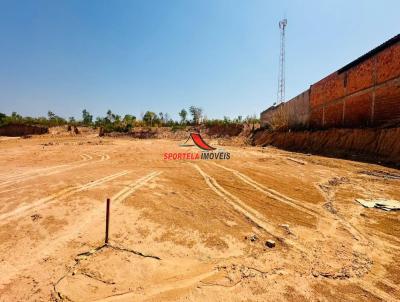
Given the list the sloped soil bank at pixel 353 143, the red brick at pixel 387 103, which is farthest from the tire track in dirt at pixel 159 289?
the red brick at pixel 387 103

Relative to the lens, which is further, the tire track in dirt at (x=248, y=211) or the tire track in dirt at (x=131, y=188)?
the tire track in dirt at (x=131, y=188)

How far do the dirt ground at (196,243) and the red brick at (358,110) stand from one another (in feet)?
22.8

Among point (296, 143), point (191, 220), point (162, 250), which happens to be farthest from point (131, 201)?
point (296, 143)

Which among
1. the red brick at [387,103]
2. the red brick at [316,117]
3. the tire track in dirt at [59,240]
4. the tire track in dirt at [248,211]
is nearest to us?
the tire track in dirt at [59,240]

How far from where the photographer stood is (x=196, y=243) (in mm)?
3582

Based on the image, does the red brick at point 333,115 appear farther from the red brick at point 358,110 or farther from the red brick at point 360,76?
the red brick at point 360,76

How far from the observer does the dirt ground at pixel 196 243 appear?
262 centimetres

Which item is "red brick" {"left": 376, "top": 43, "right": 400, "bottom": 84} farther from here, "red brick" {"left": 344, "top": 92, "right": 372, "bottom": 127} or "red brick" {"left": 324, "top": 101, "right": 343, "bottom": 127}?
"red brick" {"left": 324, "top": 101, "right": 343, "bottom": 127}

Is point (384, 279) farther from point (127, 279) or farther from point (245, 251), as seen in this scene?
point (127, 279)

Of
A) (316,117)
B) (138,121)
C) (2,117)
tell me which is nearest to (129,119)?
(138,121)

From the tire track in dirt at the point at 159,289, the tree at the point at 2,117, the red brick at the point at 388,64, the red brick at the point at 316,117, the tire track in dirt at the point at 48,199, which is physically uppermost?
the red brick at the point at 388,64

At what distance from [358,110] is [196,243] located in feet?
41.9

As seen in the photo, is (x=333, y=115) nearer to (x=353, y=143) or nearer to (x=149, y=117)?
(x=353, y=143)

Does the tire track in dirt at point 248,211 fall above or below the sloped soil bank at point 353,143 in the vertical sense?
below
